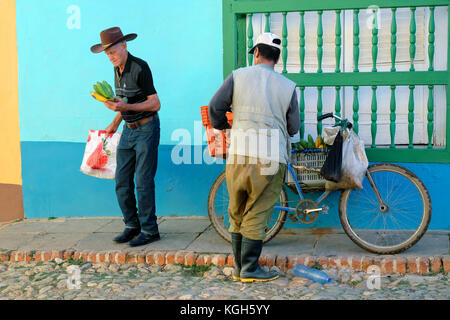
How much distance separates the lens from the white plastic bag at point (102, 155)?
596cm

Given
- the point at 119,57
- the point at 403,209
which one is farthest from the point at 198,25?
the point at 403,209

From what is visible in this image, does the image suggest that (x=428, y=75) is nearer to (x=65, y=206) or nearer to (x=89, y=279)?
(x=89, y=279)

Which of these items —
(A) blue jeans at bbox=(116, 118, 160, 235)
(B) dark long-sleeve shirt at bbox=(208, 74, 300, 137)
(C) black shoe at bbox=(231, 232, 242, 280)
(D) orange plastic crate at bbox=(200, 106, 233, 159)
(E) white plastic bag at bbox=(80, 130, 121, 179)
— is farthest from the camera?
(E) white plastic bag at bbox=(80, 130, 121, 179)

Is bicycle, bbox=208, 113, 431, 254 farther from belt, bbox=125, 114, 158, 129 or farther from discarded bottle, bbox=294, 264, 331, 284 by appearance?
belt, bbox=125, 114, 158, 129

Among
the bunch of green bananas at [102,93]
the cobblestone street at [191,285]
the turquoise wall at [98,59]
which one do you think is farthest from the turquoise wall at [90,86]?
the cobblestone street at [191,285]

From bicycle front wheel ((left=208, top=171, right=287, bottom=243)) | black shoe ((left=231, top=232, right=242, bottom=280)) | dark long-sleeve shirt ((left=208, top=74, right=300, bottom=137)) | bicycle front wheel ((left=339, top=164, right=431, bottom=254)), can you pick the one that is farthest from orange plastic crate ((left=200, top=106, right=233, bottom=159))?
bicycle front wheel ((left=339, top=164, right=431, bottom=254))

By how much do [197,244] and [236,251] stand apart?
885mm

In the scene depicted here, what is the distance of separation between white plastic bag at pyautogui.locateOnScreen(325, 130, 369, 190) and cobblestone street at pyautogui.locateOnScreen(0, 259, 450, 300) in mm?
772

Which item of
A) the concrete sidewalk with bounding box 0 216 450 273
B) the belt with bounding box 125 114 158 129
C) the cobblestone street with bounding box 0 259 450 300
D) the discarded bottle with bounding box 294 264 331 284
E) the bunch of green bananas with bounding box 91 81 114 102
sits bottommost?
the cobblestone street with bounding box 0 259 450 300

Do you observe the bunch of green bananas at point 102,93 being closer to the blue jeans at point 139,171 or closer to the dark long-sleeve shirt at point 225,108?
the blue jeans at point 139,171

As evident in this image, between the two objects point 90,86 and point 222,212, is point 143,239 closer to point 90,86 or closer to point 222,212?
point 222,212

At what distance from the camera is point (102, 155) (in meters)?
5.97

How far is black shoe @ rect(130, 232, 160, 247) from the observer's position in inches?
221
